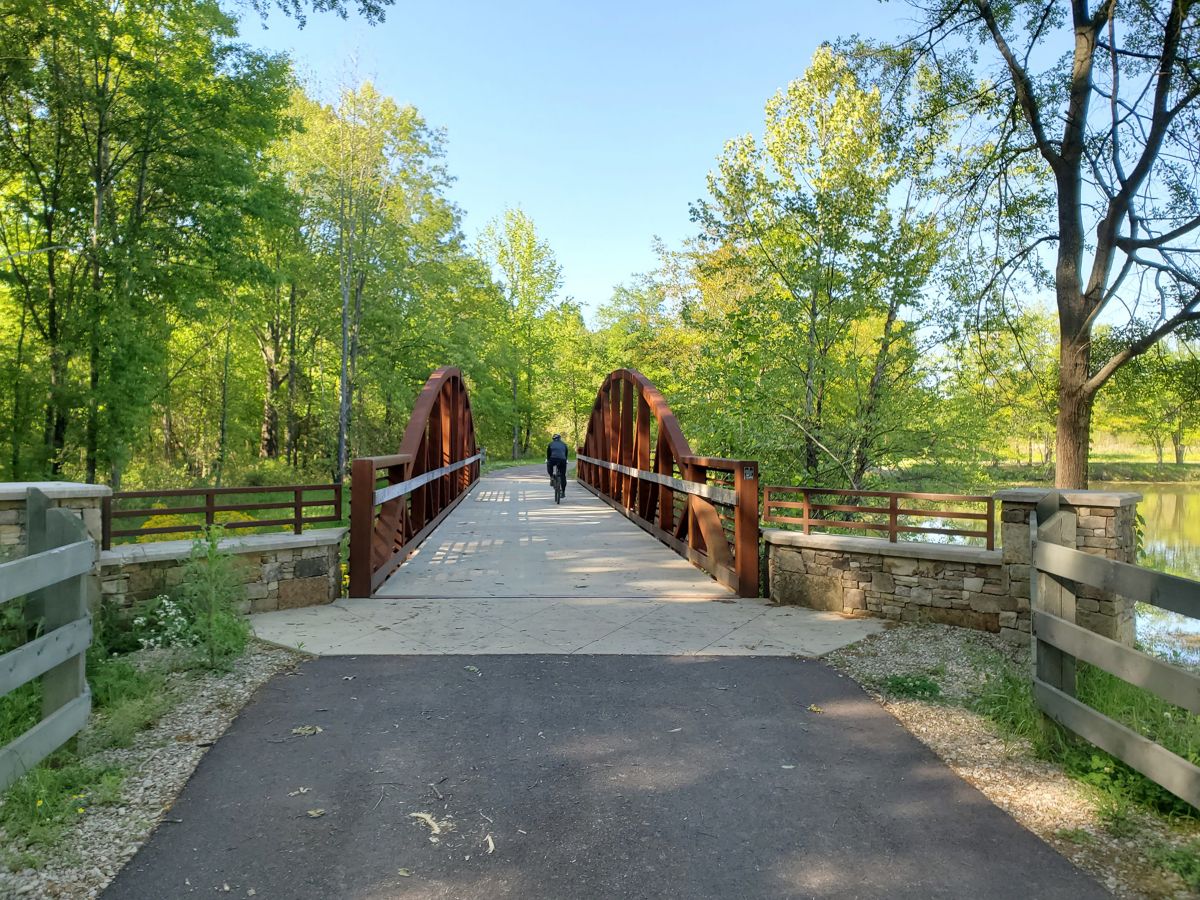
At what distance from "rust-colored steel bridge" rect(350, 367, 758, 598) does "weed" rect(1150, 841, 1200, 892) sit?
4.05 m

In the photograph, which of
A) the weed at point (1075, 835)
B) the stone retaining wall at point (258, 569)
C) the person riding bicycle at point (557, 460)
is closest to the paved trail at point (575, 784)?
the weed at point (1075, 835)

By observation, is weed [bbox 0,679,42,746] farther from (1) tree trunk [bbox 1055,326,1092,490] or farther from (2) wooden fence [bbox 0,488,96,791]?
(1) tree trunk [bbox 1055,326,1092,490]

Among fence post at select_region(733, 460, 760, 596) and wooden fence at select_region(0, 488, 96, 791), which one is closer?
wooden fence at select_region(0, 488, 96, 791)

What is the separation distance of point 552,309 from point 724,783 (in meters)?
→ 39.2

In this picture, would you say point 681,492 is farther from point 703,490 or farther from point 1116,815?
point 1116,815

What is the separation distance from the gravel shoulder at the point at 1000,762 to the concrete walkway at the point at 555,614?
1.50ft

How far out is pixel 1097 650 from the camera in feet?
8.98

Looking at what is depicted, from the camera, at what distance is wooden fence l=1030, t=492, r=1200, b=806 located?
2.29 meters

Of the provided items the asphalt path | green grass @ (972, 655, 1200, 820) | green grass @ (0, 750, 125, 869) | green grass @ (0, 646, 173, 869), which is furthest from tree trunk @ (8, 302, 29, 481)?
green grass @ (972, 655, 1200, 820)

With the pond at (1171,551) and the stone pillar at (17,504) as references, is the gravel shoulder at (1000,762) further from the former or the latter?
the stone pillar at (17,504)

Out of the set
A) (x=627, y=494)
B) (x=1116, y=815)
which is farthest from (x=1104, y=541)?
(x=627, y=494)

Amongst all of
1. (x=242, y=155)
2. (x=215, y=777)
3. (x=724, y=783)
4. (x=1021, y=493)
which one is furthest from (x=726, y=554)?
(x=242, y=155)

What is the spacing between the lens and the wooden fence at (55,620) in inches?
102

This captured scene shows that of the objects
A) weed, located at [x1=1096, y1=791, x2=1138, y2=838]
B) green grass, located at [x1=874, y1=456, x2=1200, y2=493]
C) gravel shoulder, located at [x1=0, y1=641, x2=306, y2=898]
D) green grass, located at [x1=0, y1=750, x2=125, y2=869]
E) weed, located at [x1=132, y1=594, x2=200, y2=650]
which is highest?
green grass, located at [x1=874, y1=456, x2=1200, y2=493]
